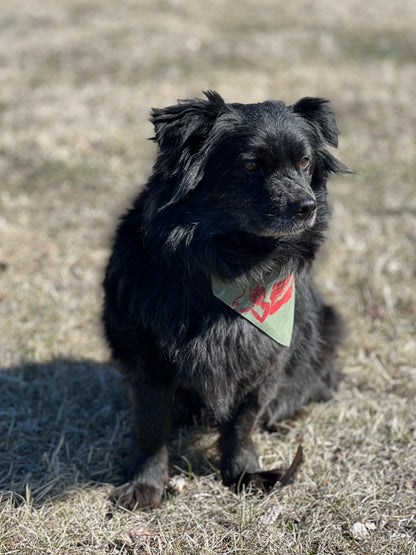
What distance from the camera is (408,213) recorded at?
19.3 ft

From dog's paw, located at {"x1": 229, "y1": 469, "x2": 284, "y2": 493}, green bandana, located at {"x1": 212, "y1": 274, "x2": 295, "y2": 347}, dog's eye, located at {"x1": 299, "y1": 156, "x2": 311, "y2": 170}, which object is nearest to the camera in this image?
green bandana, located at {"x1": 212, "y1": 274, "x2": 295, "y2": 347}

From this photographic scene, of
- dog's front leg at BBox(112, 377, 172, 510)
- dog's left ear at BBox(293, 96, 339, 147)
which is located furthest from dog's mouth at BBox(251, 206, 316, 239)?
dog's front leg at BBox(112, 377, 172, 510)

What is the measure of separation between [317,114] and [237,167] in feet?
1.75

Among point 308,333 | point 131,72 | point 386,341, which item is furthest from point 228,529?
point 131,72

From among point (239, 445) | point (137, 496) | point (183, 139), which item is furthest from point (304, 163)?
point (137, 496)

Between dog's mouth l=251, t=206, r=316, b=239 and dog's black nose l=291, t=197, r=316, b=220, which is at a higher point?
dog's black nose l=291, t=197, r=316, b=220

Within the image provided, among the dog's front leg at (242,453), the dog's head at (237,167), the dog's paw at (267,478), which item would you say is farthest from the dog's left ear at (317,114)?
the dog's paw at (267,478)

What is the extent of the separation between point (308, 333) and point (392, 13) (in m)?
13.0

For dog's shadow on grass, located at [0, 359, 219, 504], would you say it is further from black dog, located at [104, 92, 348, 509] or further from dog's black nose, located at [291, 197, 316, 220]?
dog's black nose, located at [291, 197, 316, 220]

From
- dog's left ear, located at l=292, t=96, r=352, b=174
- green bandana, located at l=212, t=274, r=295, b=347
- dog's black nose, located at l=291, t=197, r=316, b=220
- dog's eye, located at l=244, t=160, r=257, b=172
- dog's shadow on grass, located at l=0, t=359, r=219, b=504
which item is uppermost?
dog's left ear, located at l=292, t=96, r=352, b=174

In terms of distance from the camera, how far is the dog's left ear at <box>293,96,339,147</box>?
115 inches

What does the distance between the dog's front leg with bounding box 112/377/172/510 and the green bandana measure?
0.51 metres

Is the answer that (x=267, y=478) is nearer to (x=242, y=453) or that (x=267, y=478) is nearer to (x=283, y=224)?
(x=242, y=453)

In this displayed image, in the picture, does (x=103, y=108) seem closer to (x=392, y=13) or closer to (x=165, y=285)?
(x=165, y=285)
